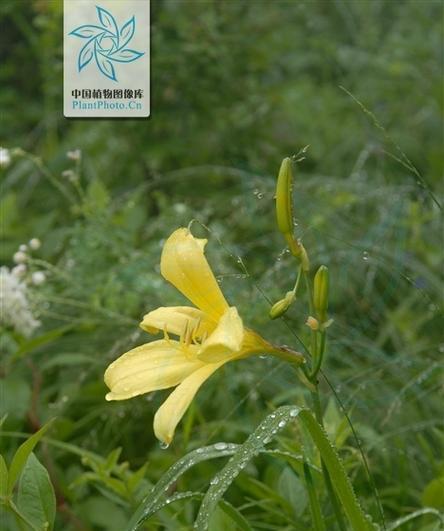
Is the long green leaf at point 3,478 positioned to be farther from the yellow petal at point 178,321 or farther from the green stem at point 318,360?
the green stem at point 318,360

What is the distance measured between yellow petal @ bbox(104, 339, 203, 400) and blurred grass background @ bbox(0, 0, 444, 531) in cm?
15

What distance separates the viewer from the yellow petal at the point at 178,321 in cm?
90

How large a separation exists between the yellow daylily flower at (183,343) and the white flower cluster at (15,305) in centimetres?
57

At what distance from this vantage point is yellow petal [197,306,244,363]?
2.61 feet

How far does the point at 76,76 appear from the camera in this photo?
130 cm

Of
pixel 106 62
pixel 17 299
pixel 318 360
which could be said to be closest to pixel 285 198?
pixel 318 360

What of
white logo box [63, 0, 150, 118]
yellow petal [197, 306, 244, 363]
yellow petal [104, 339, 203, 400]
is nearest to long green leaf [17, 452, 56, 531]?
yellow petal [104, 339, 203, 400]

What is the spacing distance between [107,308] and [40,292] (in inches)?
4.0

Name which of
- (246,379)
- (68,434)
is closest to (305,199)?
(246,379)

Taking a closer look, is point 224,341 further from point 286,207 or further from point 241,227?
point 241,227

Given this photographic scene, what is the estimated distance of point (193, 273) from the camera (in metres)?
0.89

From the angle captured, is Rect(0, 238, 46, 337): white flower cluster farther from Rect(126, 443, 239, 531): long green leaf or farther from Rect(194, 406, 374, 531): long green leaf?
Rect(194, 406, 374, 531): long green leaf

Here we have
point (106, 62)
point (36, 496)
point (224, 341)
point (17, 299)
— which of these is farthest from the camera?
point (17, 299)

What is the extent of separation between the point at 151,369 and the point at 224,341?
11 cm
